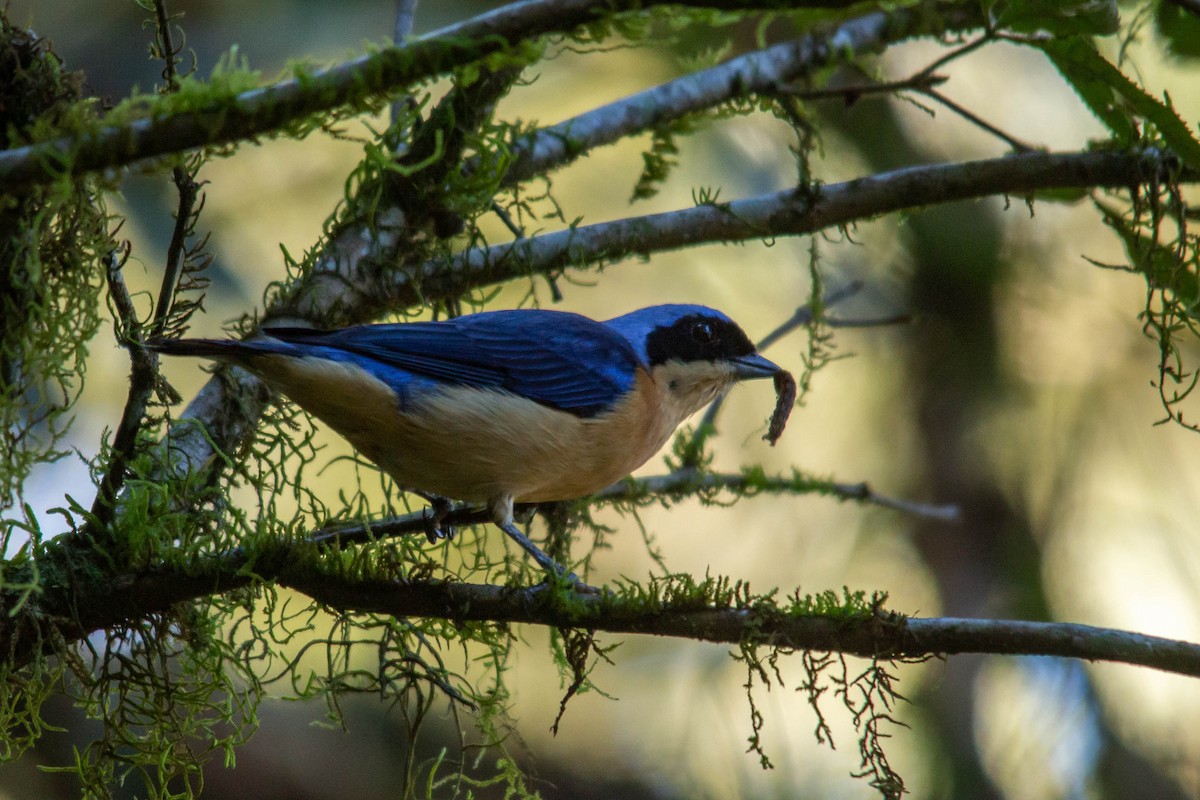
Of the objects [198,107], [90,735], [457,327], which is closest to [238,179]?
[90,735]

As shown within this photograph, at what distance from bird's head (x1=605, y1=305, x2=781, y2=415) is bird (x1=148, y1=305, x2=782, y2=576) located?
0.12m

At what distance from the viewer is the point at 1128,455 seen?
612cm

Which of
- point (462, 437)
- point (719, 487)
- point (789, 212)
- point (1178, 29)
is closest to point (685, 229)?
point (789, 212)

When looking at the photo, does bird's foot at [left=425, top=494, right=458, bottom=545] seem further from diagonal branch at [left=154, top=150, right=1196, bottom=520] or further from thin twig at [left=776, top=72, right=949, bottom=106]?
thin twig at [left=776, top=72, right=949, bottom=106]

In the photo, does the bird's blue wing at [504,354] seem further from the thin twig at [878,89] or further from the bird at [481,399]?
the thin twig at [878,89]

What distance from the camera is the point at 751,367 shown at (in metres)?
4.07

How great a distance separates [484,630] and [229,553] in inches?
26.6

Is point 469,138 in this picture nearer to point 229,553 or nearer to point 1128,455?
point 229,553

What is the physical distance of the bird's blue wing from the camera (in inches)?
129

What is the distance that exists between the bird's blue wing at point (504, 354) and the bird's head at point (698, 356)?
0.44 ft

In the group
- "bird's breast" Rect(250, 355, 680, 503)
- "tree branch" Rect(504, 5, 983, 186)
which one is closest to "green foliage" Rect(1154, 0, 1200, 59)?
"tree branch" Rect(504, 5, 983, 186)

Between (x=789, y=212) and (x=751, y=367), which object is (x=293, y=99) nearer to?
(x=789, y=212)

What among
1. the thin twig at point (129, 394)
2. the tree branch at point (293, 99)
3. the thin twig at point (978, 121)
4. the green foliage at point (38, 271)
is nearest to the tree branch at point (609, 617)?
the thin twig at point (129, 394)

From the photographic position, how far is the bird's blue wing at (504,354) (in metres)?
3.29
